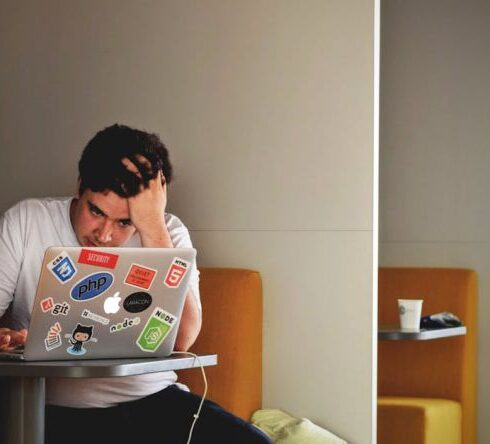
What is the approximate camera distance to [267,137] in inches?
128

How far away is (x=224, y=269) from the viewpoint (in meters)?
3.16

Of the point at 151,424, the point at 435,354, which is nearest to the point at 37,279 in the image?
the point at 151,424

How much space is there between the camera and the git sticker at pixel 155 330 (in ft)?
6.99

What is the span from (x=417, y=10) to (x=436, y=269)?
1017 mm

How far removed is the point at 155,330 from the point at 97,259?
0.68ft

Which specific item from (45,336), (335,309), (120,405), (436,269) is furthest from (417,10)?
(45,336)

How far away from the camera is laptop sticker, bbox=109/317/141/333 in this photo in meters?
2.10

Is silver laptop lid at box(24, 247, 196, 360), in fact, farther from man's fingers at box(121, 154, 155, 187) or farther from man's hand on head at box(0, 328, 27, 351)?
man's fingers at box(121, 154, 155, 187)

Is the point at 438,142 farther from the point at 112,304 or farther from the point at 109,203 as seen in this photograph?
the point at 112,304

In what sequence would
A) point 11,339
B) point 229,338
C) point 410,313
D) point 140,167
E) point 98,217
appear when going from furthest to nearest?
point 410,313 → point 229,338 → point 140,167 → point 98,217 → point 11,339

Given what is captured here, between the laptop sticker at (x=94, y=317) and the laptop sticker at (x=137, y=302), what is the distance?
0.06 metres

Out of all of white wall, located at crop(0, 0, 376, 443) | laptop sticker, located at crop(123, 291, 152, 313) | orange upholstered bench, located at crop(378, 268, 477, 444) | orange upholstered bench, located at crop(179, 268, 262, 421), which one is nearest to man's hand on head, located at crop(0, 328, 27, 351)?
laptop sticker, located at crop(123, 291, 152, 313)

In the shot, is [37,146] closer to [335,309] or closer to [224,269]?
[224,269]

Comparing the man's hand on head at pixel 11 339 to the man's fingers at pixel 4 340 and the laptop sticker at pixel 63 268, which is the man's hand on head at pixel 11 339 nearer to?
the man's fingers at pixel 4 340
